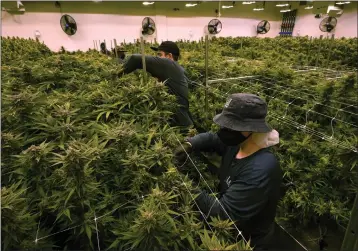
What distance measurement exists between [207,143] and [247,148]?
37cm

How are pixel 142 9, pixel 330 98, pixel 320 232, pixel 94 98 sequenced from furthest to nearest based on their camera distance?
pixel 142 9, pixel 330 98, pixel 320 232, pixel 94 98

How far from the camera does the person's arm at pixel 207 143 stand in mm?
1842

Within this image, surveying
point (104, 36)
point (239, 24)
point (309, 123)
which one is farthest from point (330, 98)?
point (239, 24)

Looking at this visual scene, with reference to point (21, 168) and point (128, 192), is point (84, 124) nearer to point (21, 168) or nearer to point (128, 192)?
point (21, 168)

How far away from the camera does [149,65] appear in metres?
2.51

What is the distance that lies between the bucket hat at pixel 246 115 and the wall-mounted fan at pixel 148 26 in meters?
15.6

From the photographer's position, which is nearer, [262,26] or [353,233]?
[353,233]

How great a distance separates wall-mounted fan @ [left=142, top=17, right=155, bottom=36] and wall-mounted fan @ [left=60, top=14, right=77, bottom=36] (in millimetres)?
4401

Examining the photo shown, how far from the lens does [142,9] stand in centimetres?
1617

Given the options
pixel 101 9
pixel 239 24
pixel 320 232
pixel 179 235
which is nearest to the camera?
pixel 179 235

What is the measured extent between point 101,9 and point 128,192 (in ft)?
54.9

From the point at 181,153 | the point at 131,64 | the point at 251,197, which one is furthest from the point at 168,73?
the point at 251,197

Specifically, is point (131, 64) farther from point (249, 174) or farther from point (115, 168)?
point (249, 174)

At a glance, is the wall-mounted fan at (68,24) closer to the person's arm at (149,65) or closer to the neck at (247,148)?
the person's arm at (149,65)
